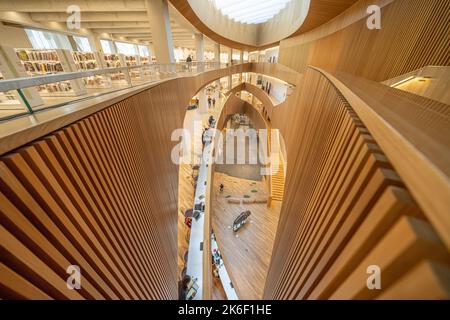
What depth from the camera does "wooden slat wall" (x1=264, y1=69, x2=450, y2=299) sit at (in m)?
0.56

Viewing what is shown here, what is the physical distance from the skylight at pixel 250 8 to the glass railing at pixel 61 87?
327 inches

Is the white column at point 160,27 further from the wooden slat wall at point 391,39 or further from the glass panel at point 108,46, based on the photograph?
the glass panel at point 108,46

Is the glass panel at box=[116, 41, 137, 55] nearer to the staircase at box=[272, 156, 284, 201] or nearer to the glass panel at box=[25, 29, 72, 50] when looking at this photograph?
the glass panel at box=[25, 29, 72, 50]

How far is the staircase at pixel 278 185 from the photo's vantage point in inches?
362

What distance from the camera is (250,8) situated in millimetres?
11578

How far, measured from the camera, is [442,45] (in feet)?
8.88

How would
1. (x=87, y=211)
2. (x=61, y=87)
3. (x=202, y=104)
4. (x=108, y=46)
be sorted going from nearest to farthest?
(x=87, y=211) < (x=61, y=87) < (x=108, y=46) < (x=202, y=104)

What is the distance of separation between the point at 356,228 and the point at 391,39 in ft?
15.4

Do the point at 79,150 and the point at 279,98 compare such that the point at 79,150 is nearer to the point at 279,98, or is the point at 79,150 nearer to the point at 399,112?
the point at 399,112

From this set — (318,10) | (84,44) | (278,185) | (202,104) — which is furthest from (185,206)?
(84,44)

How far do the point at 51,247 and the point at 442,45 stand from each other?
5.35 meters

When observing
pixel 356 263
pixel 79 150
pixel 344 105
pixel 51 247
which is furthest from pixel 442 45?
pixel 51 247

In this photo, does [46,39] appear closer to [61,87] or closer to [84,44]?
[84,44]
